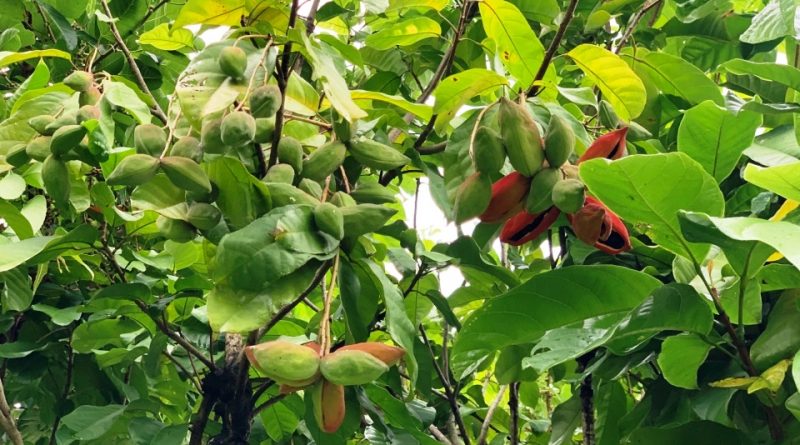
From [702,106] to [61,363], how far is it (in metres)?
1.40

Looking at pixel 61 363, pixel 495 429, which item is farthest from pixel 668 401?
pixel 61 363

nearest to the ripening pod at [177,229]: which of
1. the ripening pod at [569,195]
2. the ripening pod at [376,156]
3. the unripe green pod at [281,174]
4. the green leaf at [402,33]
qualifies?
the unripe green pod at [281,174]

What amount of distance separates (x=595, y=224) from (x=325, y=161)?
13.2 inches

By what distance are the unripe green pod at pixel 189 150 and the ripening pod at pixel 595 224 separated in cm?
45

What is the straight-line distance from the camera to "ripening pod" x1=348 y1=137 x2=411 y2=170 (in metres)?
1.03

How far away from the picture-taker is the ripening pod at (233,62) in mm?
917

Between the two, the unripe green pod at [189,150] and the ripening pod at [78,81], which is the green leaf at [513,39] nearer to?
the unripe green pod at [189,150]

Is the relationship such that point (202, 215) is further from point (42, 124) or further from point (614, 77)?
point (614, 77)

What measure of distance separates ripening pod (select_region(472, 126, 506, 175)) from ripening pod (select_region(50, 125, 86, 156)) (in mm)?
517

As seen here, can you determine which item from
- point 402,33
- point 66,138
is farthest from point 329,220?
point 402,33

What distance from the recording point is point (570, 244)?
1.43 meters

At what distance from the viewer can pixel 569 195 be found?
91 centimetres

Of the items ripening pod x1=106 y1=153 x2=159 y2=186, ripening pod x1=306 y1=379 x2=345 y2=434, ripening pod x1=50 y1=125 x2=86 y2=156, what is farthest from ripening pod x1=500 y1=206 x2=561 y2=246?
ripening pod x1=50 y1=125 x2=86 y2=156

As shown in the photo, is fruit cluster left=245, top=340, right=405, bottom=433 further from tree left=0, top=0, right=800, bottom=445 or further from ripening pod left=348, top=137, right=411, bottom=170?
ripening pod left=348, top=137, right=411, bottom=170
